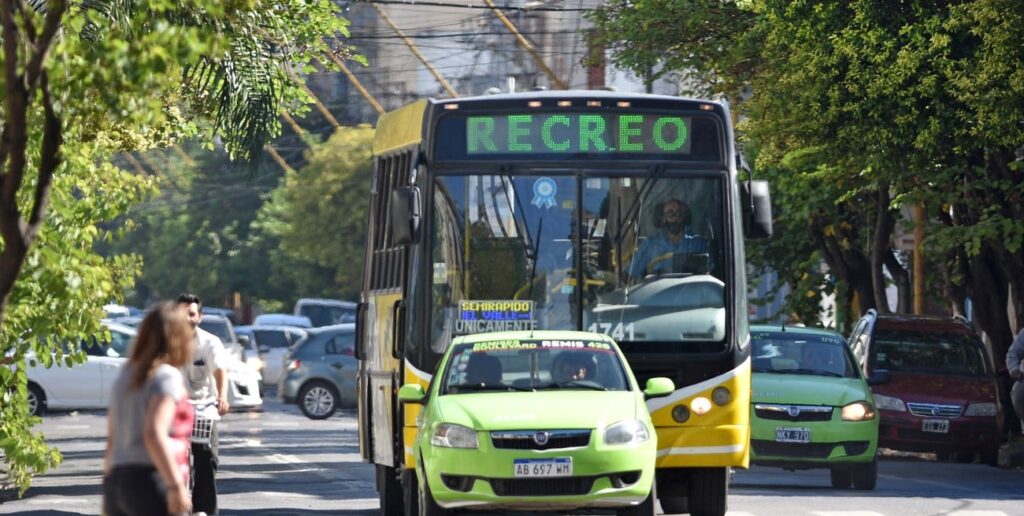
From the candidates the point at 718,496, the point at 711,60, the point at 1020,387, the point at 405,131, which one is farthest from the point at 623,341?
the point at 711,60

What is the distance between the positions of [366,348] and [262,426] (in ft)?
53.8

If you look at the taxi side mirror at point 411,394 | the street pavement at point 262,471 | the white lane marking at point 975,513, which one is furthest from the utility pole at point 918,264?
the taxi side mirror at point 411,394

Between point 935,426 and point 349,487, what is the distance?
8151mm

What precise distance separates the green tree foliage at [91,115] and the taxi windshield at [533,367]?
2488 millimetres

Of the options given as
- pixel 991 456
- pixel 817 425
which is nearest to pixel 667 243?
pixel 817 425

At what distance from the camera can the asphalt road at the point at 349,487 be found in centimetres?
1784

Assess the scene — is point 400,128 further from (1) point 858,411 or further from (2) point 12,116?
(2) point 12,116

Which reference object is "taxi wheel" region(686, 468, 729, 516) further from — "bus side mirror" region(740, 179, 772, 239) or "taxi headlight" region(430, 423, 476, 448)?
"taxi headlight" region(430, 423, 476, 448)

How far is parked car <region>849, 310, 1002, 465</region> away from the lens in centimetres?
2533

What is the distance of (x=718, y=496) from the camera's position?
15.3 m

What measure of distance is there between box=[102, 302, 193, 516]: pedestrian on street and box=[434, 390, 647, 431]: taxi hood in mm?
4960

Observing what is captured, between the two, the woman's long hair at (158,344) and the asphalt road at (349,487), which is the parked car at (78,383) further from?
the woman's long hair at (158,344)

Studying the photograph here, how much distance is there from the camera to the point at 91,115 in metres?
11.1

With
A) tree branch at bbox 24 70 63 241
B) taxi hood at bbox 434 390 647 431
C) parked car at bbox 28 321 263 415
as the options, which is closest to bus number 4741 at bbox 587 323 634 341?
taxi hood at bbox 434 390 647 431
